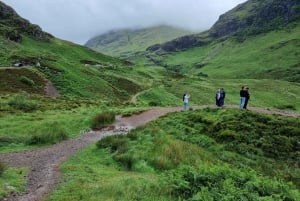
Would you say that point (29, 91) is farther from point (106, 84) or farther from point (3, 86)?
point (106, 84)

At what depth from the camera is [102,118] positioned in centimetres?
3741

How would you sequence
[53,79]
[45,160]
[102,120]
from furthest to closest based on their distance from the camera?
1. [53,79]
2. [102,120]
3. [45,160]

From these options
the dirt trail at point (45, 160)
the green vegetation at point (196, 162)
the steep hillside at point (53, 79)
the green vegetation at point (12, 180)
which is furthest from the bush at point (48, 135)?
the steep hillside at point (53, 79)

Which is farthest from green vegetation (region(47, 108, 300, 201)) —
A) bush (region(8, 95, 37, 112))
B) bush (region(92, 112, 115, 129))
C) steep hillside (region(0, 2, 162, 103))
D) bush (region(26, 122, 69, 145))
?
steep hillside (region(0, 2, 162, 103))

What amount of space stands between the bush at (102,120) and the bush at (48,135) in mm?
5399

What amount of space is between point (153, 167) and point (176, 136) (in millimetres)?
8728

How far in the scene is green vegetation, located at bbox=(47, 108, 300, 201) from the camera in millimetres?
14977

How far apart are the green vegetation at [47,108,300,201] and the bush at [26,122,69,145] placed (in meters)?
4.02

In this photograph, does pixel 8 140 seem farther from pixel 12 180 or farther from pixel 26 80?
pixel 26 80

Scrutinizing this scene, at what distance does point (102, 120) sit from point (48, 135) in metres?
9.27

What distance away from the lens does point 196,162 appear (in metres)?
21.2

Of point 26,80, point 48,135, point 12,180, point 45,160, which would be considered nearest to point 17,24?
point 26,80

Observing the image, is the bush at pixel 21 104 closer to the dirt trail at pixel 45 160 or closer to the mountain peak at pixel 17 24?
the dirt trail at pixel 45 160

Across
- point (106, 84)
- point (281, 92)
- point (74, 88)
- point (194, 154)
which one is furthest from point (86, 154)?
point (281, 92)
